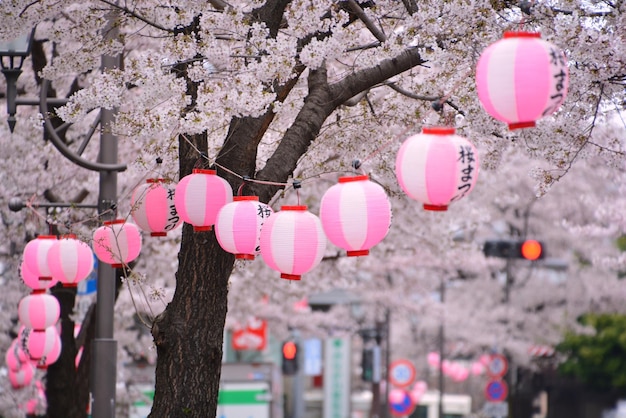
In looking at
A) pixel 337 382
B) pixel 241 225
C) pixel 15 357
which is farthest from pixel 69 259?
pixel 337 382

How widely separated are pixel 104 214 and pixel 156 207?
3.88ft

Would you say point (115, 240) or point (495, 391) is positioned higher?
point (115, 240)

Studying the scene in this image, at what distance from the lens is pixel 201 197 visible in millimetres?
6430

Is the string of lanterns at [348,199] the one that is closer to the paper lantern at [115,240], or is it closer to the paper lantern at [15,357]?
the paper lantern at [115,240]

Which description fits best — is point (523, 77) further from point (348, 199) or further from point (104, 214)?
point (104, 214)

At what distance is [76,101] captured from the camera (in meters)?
6.67

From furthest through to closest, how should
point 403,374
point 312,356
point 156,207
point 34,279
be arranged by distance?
1. point 312,356
2. point 403,374
3. point 34,279
4. point 156,207

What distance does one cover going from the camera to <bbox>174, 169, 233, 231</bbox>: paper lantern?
642 cm

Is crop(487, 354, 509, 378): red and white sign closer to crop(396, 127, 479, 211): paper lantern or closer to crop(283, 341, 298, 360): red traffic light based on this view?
crop(283, 341, 298, 360): red traffic light

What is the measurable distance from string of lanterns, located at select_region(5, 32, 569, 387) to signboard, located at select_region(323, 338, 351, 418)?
17543 mm

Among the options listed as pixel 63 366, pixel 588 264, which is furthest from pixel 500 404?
pixel 63 366

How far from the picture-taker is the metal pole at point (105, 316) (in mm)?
8258

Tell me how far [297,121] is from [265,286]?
8379 millimetres

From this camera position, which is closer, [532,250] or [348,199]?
[348,199]
